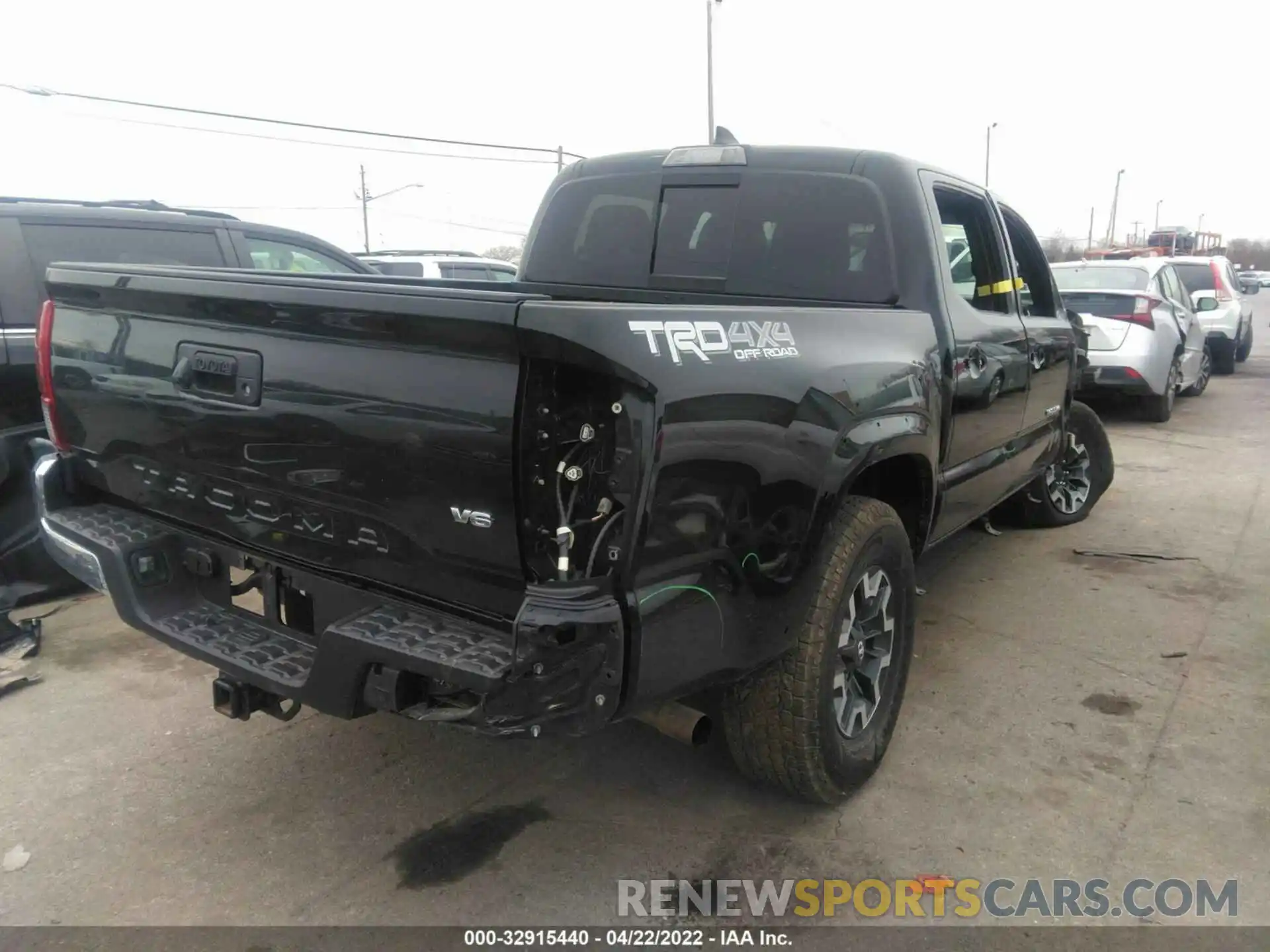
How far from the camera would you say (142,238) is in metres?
5.15

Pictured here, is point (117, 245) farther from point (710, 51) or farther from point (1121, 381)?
point (710, 51)

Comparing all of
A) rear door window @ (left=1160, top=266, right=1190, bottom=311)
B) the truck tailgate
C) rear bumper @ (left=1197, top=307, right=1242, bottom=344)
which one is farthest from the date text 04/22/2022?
rear bumper @ (left=1197, top=307, right=1242, bottom=344)

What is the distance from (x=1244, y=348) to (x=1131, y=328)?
837 cm

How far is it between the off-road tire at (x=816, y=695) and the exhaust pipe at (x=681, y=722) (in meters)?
0.19

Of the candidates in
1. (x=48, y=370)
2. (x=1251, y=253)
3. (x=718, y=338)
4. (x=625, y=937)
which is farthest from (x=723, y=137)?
(x=1251, y=253)

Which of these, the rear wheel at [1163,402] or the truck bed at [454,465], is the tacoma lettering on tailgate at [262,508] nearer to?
the truck bed at [454,465]

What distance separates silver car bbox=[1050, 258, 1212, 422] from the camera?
952 cm

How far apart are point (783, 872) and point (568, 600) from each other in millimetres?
1256

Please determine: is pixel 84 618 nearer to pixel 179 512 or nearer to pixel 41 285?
pixel 41 285

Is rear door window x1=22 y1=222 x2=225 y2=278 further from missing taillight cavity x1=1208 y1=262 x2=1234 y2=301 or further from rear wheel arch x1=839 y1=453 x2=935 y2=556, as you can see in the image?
missing taillight cavity x1=1208 y1=262 x2=1234 y2=301

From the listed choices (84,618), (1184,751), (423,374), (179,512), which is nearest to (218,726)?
(179,512)

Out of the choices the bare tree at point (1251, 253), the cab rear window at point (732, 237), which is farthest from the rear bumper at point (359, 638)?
the bare tree at point (1251, 253)

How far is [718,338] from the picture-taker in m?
2.15

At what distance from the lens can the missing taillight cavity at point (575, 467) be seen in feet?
6.42
